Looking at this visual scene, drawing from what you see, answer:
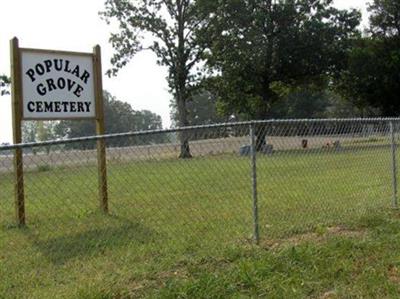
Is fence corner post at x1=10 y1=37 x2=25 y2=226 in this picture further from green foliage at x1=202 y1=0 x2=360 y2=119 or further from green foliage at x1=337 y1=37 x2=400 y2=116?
green foliage at x1=337 y1=37 x2=400 y2=116

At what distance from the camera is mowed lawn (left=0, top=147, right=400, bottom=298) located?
5.67m

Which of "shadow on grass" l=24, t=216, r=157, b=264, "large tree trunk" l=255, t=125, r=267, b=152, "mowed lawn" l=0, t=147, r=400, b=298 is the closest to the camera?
"mowed lawn" l=0, t=147, r=400, b=298

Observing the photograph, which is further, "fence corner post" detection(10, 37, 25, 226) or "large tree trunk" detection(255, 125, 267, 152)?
"fence corner post" detection(10, 37, 25, 226)

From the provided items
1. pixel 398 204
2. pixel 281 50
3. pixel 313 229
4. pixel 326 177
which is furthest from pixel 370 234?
pixel 281 50

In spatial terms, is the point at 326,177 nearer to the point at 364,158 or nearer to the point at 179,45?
the point at 364,158

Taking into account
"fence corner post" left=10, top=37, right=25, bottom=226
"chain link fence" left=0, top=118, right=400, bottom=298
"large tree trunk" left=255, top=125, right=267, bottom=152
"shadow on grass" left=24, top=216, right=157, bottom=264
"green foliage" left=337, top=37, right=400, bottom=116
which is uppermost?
"green foliage" left=337, top=37, right=400, bottom=116

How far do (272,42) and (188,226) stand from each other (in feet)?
108

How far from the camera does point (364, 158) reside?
390 inches

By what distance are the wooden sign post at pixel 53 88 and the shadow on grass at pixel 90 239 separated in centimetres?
96

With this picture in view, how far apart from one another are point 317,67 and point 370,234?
34669mm

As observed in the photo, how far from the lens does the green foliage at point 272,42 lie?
39375 mm

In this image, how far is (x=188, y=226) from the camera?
8539mm

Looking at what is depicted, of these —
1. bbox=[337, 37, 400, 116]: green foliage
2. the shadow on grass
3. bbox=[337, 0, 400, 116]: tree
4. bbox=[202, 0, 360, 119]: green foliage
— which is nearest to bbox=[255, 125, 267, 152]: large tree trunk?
the shadow on grass

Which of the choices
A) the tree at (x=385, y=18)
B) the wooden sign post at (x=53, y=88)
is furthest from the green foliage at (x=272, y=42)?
the wooden sign post at (x=53, y=88)
